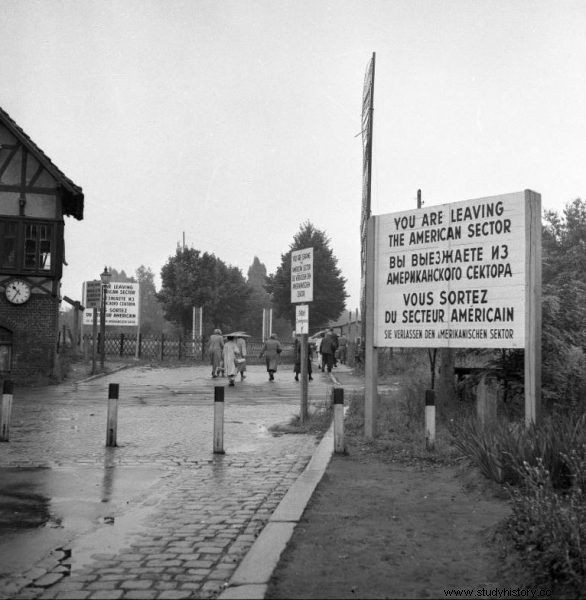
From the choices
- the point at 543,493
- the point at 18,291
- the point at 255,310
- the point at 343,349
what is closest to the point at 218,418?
the point at 543,493

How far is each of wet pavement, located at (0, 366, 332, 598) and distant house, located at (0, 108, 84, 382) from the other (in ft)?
30.7

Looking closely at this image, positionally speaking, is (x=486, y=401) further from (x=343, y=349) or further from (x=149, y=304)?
(x=149, y=304)

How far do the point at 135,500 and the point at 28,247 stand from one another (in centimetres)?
1916

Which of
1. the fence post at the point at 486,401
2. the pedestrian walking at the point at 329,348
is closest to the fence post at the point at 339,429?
the fence post at the point at 486,401

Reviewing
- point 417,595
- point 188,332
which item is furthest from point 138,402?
point 188,332

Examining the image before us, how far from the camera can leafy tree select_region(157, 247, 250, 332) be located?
232 feet

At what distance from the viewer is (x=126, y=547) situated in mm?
5258

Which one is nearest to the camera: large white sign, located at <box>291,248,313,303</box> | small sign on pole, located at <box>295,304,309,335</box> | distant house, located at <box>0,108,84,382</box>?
small sign on pole, located at <box>295,304,309,335</box>

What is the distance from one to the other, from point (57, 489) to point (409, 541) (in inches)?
152

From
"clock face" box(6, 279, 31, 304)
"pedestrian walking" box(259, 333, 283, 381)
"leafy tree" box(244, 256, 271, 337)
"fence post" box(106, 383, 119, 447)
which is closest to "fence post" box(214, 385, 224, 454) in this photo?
"fence post" box(106, 383, 119, 447)

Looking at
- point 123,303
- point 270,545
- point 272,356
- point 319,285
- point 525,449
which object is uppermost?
point 319,285

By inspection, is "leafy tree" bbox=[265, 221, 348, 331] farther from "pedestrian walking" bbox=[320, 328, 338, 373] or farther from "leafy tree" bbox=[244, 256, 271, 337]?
"pedestrian walking" bbox=[320, 328, 338, 373]

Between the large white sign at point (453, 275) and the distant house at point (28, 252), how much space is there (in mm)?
16340

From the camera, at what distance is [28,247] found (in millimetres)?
24391
